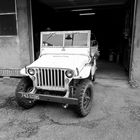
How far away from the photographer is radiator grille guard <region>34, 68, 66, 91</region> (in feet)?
12.0

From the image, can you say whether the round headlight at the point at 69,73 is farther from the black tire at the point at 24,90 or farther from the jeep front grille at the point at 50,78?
the black tire at the point at 24,90

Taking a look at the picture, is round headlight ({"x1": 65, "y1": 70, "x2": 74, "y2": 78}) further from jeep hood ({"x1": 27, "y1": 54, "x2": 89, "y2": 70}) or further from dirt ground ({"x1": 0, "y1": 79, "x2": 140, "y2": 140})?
dirt ground ({"x1": 0, "y1": 79, "x2": 140, "y2": 140})

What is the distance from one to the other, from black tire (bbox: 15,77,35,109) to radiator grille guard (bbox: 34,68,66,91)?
1.08ft

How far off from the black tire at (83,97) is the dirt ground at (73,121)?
149 mm

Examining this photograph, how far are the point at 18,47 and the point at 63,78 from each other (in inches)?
135

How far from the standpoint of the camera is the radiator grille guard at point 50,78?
3660mm

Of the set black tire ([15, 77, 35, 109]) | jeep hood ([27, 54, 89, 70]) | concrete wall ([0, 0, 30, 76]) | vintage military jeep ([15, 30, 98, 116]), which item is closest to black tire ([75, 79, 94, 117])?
vintage military jeep ([15, 30, 98, 116])

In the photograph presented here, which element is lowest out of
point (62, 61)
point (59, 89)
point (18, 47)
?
point (59, 89)

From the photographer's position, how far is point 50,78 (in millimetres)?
3738

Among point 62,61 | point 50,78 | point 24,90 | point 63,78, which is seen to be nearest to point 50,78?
point 50,78

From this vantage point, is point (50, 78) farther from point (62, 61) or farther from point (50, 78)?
point (62, 61)

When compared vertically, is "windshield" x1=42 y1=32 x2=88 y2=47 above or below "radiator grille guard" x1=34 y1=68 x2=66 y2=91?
above

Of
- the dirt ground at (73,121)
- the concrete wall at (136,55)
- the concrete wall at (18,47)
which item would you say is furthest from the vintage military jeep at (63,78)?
the concrete wall at (18,47)

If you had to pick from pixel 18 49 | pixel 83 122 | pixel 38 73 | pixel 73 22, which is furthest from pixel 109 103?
pixel 73 22
